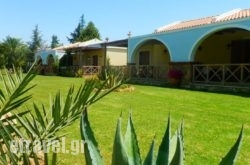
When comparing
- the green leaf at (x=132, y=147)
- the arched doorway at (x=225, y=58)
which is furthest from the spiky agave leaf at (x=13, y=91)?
the arched doorway at (x=225, y=58)

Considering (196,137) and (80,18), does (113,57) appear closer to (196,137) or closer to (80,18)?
(196,137)

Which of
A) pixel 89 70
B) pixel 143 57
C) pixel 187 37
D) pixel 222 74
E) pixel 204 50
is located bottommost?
pixel 89 70

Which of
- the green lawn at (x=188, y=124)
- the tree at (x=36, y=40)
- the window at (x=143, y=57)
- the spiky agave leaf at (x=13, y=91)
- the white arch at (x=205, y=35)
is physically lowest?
the green lawn at (x=188, y=124)

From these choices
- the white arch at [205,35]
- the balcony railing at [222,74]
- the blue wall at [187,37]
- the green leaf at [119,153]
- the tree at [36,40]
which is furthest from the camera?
the tree at [36,40]

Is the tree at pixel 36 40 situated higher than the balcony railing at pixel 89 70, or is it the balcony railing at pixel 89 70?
the tree at pixel 36 40

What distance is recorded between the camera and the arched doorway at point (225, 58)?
1678 centimetres

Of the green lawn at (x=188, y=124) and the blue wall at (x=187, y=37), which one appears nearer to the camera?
the green lawn at (x=188, y=124)

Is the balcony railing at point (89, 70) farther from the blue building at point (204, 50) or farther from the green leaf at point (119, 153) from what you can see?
the green leaf at point (119, 153)

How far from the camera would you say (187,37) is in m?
19.2

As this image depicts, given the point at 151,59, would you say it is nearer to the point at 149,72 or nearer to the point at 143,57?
the point at 143,57

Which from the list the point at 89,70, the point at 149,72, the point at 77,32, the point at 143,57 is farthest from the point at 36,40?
the point at 149,72

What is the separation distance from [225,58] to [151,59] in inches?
210

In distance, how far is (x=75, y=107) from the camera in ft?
6.45

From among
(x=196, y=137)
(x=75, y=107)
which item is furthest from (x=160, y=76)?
(x=75, y=107)
